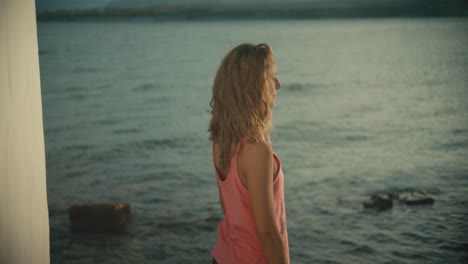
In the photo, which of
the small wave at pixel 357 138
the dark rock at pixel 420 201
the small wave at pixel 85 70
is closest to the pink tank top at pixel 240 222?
the dark rock at pixel 420 201

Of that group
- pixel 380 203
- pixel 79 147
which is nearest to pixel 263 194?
pixel 380 203

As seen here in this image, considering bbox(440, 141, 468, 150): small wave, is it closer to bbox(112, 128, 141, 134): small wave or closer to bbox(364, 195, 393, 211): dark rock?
bbox(364, 195, 393, 211): dark rock

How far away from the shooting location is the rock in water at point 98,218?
6984 mm

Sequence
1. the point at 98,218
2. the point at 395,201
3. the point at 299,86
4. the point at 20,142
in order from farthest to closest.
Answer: the point at 299,86
the point at 395,201
the point at 98,218
the point at 20,142

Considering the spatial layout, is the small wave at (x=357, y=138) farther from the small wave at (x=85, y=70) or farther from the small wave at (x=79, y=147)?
the small wave at (x=85, y=70)

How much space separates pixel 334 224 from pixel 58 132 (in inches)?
445

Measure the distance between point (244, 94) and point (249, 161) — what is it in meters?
0.20

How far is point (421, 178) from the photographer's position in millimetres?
11023

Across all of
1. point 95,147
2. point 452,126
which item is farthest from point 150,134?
point 452,126

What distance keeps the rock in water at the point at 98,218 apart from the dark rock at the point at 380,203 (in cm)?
363

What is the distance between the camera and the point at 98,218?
22.9ft

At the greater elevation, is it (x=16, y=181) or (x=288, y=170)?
(x=16, y=181)

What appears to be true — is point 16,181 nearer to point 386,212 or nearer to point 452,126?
point 386,212

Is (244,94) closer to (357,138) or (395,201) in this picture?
(395,201)
